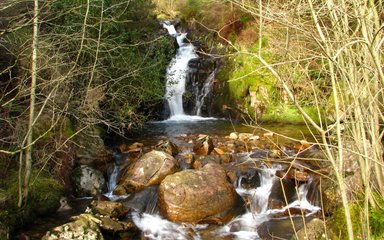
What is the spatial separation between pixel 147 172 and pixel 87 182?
4.08ft

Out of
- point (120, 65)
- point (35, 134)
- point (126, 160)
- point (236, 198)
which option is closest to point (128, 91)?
point (120, 65)

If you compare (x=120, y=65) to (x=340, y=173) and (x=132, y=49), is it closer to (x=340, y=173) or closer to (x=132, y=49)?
(x=132, y=49)

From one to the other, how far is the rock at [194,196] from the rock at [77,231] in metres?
1.42

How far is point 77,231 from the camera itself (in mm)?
5645

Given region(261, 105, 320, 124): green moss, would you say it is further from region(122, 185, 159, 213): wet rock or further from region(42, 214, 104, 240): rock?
region(42, 214, 104, 240): rock

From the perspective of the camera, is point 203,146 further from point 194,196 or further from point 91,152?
point 91,152

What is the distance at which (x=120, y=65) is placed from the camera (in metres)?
9.45

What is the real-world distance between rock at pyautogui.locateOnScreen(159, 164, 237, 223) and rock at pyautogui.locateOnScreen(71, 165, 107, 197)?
59.9 inches

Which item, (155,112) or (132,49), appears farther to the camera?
(155,112)

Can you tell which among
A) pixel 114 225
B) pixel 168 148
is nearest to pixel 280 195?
pixel 168 148

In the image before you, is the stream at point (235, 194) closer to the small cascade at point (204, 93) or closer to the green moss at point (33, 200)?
the green moss at point (33, 200)

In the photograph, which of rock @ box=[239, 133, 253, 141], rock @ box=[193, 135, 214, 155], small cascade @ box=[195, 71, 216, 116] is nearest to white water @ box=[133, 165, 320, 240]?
rock @ box=[193, 135, 214, 155]

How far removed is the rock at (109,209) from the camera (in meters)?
6.47

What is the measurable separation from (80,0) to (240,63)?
6.47 metres
